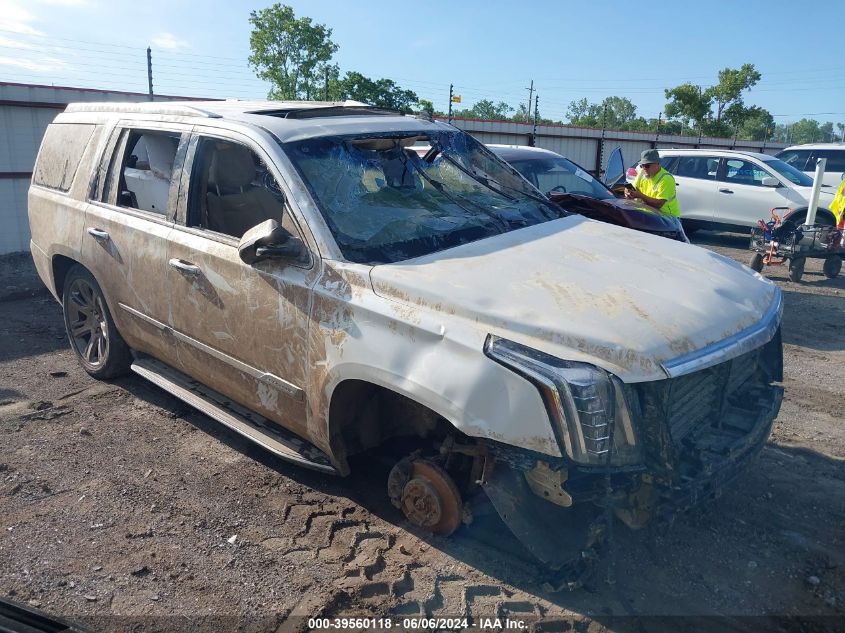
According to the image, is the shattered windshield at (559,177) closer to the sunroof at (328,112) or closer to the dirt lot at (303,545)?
the sunroof at (328,112)

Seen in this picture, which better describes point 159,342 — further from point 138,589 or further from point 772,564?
point 772,564

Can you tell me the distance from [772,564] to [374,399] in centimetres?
198

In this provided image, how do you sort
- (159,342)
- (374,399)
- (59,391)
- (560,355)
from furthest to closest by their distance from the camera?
(59,391) < (159,342) < (374,399) < (560,355)

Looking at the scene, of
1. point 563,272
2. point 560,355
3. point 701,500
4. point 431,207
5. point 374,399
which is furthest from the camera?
point 431,207

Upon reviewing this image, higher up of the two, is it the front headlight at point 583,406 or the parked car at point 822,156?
the parked car at point 822,156

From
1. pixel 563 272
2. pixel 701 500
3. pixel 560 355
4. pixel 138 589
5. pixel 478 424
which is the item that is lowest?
pixel 138 589

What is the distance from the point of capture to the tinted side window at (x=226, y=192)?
12.8ft

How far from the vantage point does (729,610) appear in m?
2.85

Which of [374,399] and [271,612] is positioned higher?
[374,399]

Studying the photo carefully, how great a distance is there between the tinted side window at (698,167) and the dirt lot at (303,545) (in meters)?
9.00

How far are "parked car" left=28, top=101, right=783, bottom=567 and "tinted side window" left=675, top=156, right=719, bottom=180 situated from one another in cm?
941

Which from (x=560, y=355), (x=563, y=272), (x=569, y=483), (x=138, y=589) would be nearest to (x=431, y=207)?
(x=563, y=272)

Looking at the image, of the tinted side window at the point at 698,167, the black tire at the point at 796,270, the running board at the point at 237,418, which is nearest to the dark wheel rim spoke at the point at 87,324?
the running board at the point at 237,418

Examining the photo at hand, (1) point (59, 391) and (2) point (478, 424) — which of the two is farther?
(1) point (59, 391)
